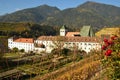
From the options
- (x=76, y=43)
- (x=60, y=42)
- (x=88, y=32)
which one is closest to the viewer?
(x=60, y=42)

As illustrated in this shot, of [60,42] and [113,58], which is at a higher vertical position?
[60,42]

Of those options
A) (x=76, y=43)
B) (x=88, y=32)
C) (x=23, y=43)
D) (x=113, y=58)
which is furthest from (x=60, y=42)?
(x=113, y=58)

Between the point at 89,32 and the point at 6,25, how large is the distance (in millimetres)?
68996

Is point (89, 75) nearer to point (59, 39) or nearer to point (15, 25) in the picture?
point (59, 39)

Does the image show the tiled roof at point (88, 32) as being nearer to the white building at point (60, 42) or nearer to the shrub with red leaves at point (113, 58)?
the white building at point (60, 42)

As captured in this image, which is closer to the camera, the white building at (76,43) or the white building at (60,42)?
the white building at (76,43)

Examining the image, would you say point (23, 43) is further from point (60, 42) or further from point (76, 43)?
point (76, 43)

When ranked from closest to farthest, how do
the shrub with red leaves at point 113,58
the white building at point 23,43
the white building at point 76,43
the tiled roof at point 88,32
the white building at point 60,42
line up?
the shrub with red leaves at point 113,58 → the white building at point 76,43 → the white building at point 60,42 → the white building at point 23,43 → the tiled roof at point 88,32

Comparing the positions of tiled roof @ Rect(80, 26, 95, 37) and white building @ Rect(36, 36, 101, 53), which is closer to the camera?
white building @ Rect(36, 36, 101, 53)

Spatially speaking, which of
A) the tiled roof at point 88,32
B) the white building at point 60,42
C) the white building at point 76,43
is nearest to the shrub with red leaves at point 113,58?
the white building at point 60,42

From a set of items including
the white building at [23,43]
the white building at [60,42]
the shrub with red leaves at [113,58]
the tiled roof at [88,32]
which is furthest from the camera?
the tiled roof at [88,32]

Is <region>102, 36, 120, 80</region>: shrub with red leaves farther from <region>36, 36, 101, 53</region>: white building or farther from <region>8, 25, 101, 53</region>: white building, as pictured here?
<region>36, 36, 101, 53</region>: white building

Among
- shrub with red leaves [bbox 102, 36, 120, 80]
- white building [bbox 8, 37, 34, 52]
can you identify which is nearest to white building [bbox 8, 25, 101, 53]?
white building [bbox 8, 37, 34, 52]

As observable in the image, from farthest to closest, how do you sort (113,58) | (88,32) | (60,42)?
(88,32) < (60,42) < (113,58)
